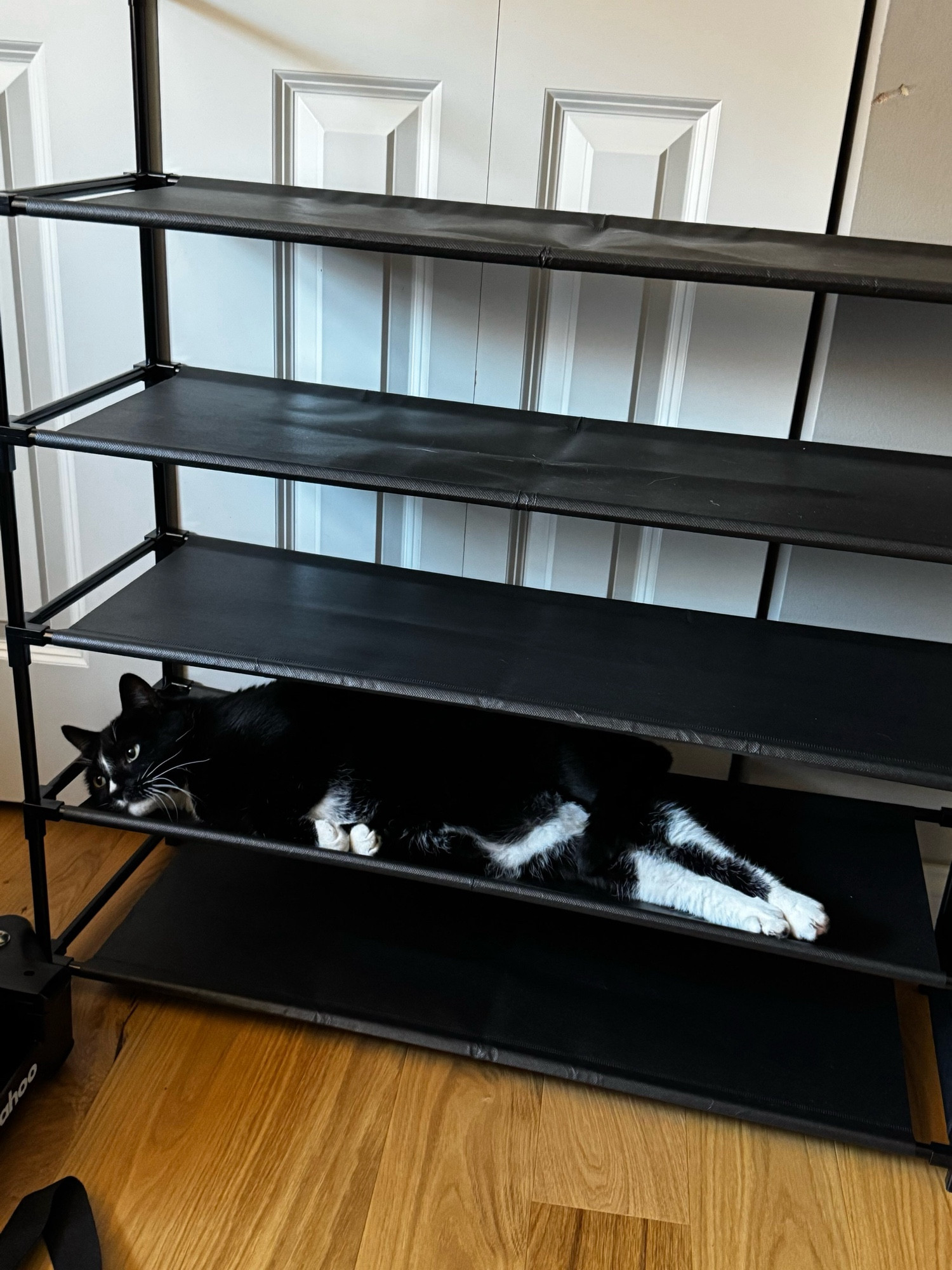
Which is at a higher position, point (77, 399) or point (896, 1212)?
point (77, 399)

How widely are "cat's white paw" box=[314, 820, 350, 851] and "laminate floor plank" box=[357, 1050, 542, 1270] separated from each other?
0.32 m

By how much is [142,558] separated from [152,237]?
0.47 m

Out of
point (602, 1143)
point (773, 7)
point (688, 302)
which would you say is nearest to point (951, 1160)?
point (602, 1143)

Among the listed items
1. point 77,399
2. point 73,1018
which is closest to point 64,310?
point 77,399

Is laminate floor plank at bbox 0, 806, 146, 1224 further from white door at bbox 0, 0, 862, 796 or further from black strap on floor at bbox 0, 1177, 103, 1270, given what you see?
white door at bbox 0, 0, 862, 796

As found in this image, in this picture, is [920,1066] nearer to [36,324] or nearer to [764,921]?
[764,921]

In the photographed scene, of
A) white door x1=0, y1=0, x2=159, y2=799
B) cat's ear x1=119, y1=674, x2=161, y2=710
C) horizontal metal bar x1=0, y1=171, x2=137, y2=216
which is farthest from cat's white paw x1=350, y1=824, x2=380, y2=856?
horizontal metal bar x1=0, y1=171, x2=137, y2=216

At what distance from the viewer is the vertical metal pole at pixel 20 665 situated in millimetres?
1212

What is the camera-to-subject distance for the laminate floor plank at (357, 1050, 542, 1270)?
47.8 inches

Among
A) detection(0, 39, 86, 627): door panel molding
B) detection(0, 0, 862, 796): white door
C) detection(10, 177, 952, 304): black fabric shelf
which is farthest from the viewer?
detection(0, 39, 86, 627): door panel molding

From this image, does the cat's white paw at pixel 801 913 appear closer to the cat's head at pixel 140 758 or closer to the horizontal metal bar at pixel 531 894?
the horizontal metal bar at pixel 531 894

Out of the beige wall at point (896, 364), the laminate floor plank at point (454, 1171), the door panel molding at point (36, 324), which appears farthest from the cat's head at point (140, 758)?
the beige wall at point (896, 364)

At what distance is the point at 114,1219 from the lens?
48.1 inches

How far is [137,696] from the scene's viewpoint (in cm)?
148
